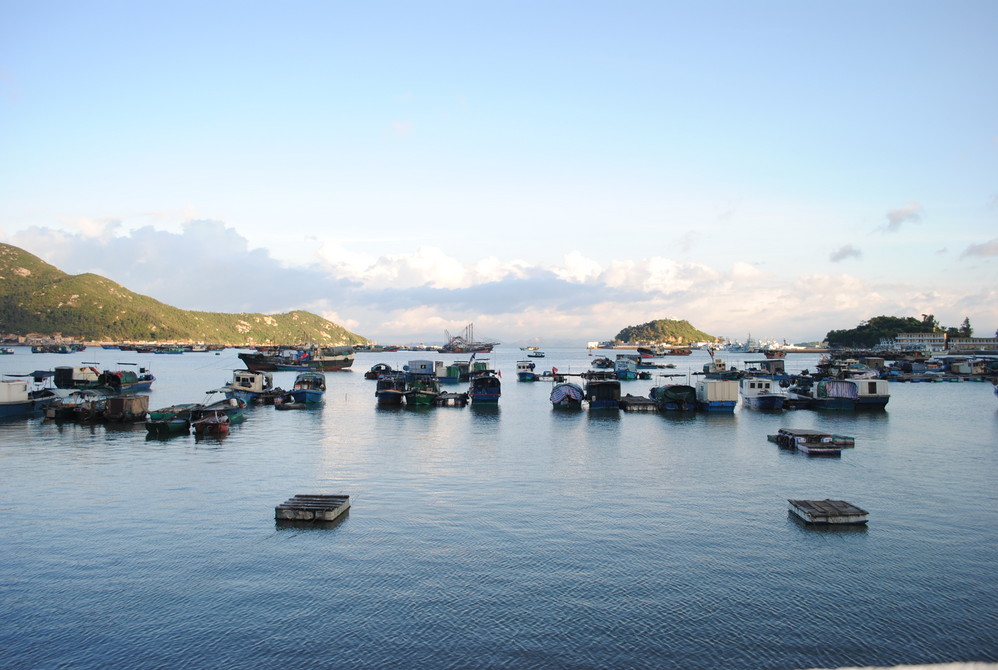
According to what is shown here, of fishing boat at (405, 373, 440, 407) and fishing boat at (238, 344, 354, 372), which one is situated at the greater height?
fishing boat at (238, 344, 354, 372)

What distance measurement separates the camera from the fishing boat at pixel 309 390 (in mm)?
85812

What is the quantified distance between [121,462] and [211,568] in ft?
83.3

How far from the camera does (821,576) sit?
2359cm

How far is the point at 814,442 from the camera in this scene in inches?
2019

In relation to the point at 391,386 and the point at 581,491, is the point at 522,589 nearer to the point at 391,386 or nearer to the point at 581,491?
the point at 581,491

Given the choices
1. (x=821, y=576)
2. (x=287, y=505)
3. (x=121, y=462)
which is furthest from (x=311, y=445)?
(x=821, y=576)

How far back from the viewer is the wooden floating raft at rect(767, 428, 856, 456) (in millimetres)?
49156

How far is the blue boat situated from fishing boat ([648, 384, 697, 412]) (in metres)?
43.4

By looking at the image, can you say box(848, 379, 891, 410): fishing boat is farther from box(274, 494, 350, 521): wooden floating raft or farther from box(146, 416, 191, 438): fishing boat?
box(146, 416, 191, 438): fishing boat

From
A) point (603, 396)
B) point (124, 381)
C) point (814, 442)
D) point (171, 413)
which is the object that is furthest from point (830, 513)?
point (124, 381)

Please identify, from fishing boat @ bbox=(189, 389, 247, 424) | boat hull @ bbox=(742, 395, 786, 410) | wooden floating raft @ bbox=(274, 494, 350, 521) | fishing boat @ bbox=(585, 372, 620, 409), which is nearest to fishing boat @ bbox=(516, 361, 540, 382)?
fishing boat @ bbox=(585, 372, 620, 409)

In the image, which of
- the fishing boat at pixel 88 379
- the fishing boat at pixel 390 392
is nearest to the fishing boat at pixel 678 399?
the fishing boat at pixel 390 392

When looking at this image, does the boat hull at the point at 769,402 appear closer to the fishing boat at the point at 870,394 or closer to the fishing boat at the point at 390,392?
the fishing boat at the point at 870,394

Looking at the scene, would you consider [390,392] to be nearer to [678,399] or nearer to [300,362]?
[678,399]
